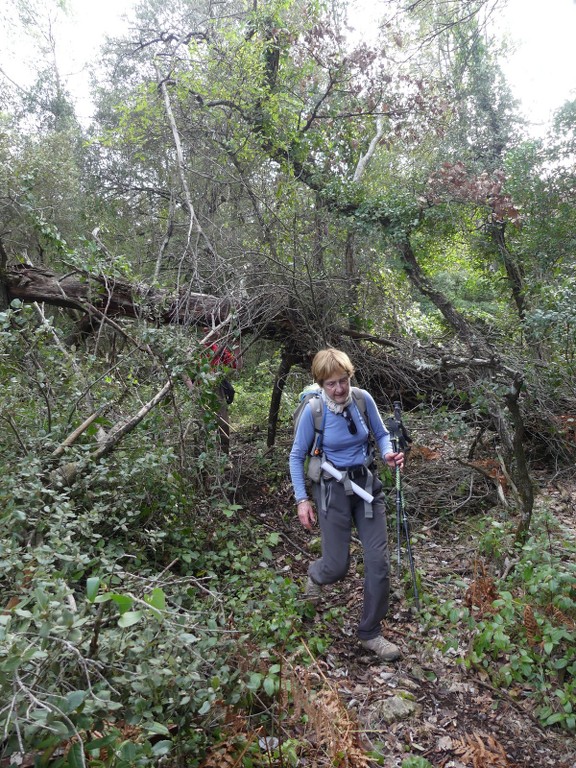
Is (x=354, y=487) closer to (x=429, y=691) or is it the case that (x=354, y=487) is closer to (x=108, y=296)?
(x=429, y=691)

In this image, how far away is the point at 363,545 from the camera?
3.58m

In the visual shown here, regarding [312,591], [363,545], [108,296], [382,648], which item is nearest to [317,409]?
[363,545]

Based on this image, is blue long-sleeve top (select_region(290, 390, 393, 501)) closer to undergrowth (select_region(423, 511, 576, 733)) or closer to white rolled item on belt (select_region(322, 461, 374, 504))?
white rolled item on belt (select_region(322, 461, 374, 504))

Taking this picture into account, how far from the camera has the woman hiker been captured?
3.53 meters

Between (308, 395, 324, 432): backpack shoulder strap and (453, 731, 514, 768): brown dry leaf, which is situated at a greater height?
(308, 395, 324, 432): backpack shoulder strap

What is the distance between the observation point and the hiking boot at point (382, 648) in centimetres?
345

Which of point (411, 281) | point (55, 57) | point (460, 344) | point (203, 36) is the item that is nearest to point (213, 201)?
point (203, 36)

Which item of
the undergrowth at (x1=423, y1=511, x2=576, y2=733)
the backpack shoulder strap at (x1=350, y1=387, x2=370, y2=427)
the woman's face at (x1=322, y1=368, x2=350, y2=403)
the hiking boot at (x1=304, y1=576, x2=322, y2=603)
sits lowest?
the hiking boot at (x1=304, y1=576, x2=322, y2=603)

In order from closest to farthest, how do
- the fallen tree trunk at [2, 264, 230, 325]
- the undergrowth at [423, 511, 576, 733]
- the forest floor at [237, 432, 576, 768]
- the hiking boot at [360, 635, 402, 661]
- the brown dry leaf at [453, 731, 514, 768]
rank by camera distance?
the brown dry leaf at [453, 731, 514, 768] < the forest floor at [237, 432, 576, 768] < the undergrowth at [423, 511, 576, 733] < the hiking boot at [360, 635, 402, 661] < the fallen tree trunk at [2, 264, 230, 325]

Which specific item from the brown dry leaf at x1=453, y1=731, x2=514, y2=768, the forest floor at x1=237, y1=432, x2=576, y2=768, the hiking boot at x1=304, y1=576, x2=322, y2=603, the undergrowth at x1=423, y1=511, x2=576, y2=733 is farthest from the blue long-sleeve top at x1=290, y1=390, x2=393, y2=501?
Answer: the brown dry leaf at x1=453, y1=731, x2=514, y2=768

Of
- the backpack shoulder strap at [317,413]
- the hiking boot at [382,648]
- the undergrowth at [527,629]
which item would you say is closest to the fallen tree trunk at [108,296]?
Answer: the backpack shoulder strap at [317,413]

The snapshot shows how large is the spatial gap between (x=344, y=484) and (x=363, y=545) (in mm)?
445

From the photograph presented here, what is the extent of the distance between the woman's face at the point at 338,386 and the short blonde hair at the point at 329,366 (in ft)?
0.05

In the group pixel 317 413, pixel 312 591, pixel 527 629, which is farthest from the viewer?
pixel 312 591
